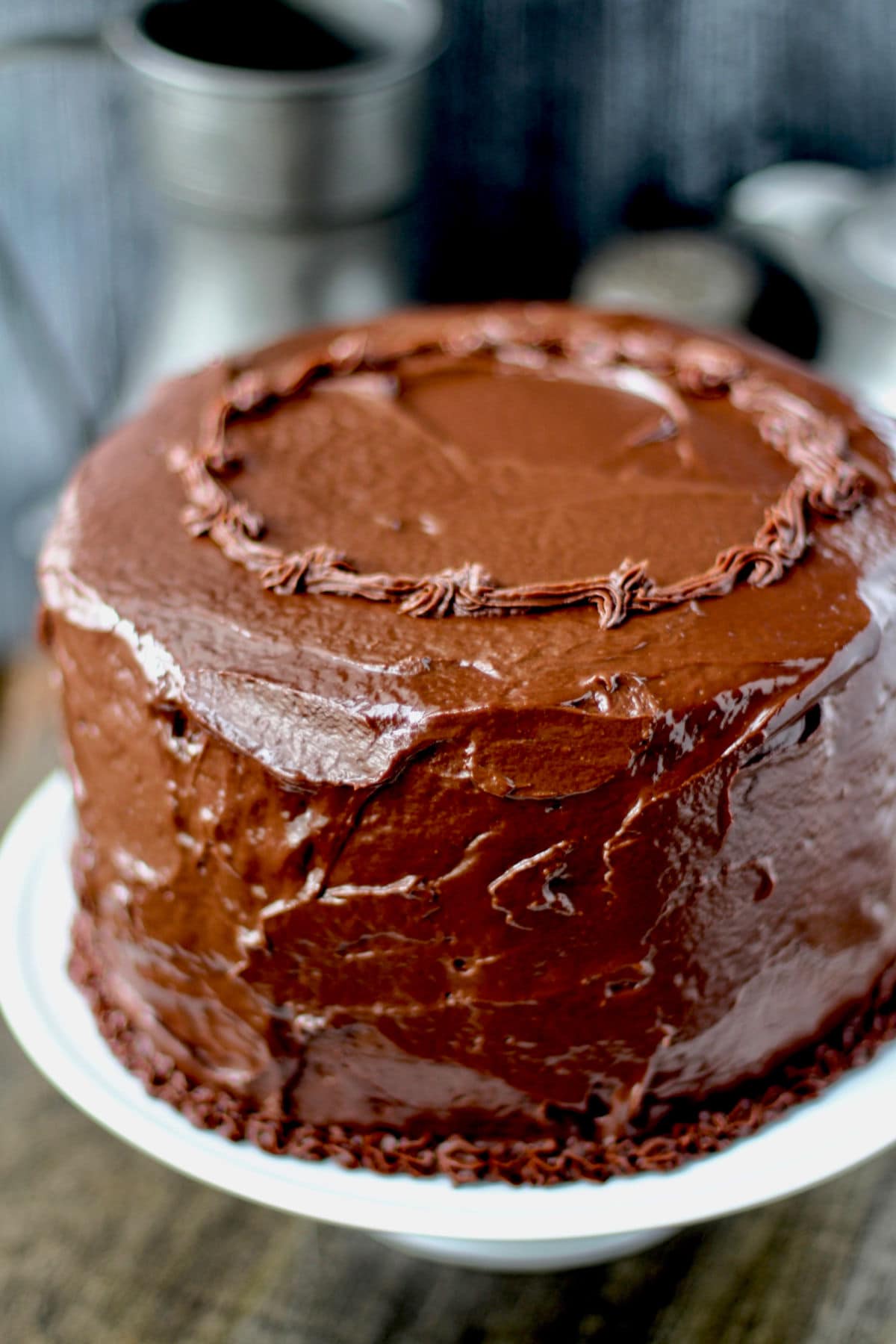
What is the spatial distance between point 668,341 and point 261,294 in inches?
30.8

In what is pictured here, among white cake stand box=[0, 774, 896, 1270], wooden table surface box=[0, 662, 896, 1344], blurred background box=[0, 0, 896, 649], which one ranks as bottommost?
wooden table surface box=[0, 662, 896, 1344]

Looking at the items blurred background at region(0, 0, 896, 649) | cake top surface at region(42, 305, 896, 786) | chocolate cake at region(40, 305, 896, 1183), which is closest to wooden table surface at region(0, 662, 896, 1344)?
chocolate cake at region(40, 305, 896, 1183)

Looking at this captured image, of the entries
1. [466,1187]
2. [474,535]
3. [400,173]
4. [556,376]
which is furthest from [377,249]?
[466,1187]

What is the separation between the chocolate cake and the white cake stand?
0.02 meters

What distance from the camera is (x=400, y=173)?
2.28 metres

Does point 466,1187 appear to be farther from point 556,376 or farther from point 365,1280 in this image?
point 556,376

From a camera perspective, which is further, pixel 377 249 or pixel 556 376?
pixel 377 249

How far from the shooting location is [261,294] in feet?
7.51

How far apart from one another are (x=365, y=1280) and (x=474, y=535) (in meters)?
0.80

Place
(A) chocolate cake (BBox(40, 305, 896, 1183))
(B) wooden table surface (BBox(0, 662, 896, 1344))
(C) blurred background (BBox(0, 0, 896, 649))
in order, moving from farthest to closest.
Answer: (C) blurred background (BBox(0, 0, 896, 649)) → (B) wooden table surface (BBox(0, 662, 896, 1344)) → (A) chocolate cake (BBox(40, 305, 896, 1183))

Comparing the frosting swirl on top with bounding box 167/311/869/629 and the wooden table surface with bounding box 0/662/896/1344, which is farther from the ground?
the frosting swirl on top with bounding box 167/311/869/629

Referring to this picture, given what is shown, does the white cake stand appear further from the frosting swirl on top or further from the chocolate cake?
the frosting swirl on top

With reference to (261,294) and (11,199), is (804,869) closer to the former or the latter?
(261,294)

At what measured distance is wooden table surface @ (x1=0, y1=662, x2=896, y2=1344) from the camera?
1.56m
